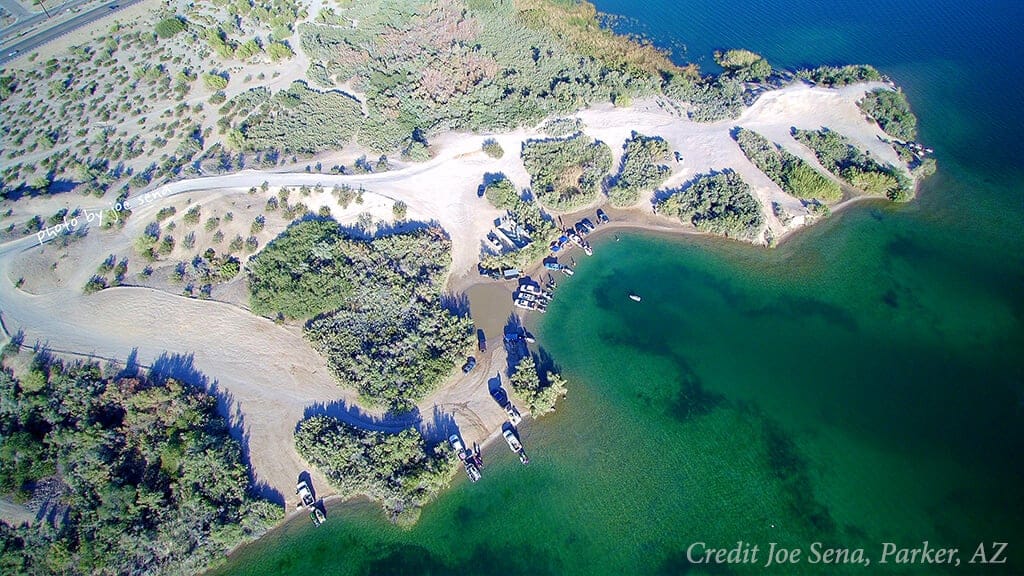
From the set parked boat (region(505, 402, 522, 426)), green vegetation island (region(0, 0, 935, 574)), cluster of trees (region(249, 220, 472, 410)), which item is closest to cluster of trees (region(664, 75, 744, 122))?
green vegetation island (region(0, 0, 935, 574))

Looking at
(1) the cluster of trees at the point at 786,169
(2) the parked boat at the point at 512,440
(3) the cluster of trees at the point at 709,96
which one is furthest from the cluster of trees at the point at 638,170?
(2) the parked boat at the point at 512,440

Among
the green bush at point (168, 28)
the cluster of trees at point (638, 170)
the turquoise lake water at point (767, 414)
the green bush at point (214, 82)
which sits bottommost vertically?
the turquoise lake water at point (767, 414)

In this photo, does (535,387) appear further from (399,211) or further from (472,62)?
(472,62)

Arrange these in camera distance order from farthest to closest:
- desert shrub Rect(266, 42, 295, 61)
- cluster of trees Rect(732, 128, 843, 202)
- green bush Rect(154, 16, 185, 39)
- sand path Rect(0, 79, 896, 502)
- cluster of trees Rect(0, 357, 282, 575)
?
green bush Rect(154, 16, 185, 39), desert shrub Rect(266, 42, 295, 61), cluster of trees Rect(732, 128, 843, 202), sand path Rect(0, 79, 896, 502), cluster of trees Rect(0, 357, 282, 575)

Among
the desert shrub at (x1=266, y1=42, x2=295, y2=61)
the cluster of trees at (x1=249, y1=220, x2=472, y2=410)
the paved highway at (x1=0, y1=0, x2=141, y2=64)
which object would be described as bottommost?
the cluster of trees at (x1=249, y1=220, x2=472, y2=410)

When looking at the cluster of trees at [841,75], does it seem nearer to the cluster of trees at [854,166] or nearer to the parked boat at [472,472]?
the cluster of trees at [854,166]

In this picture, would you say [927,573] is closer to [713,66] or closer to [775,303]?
[775,303]

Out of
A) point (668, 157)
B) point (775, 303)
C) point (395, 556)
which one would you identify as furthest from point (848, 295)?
point (395, 556)

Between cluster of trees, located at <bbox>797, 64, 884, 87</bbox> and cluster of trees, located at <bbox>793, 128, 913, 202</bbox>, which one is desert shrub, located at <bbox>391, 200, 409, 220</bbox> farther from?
cluster of trees, located at <bbox>797, 64, 884, 87</bbox>
